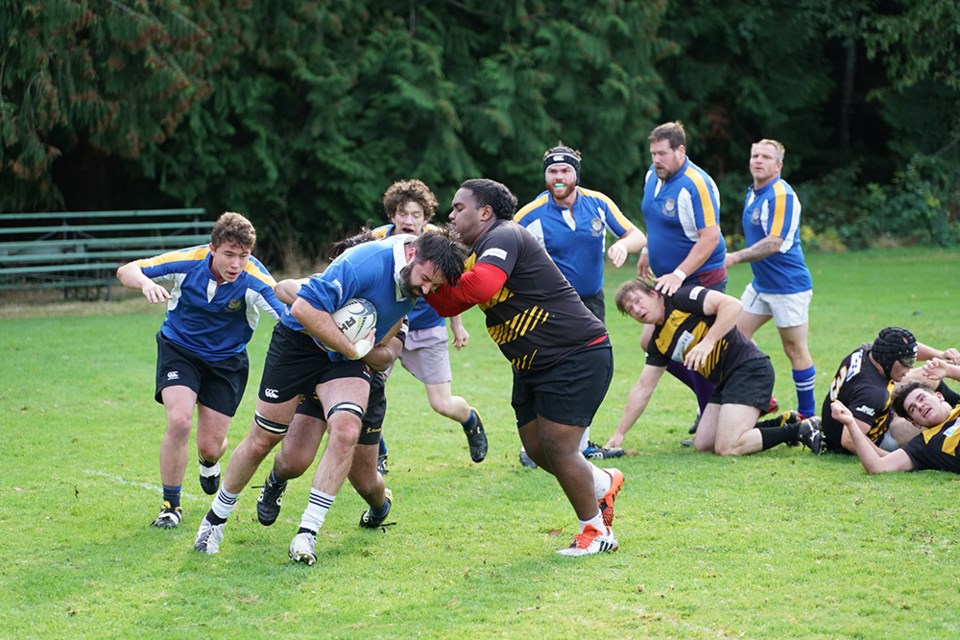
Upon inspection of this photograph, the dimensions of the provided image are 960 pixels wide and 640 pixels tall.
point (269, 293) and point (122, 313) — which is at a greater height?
point (269, 293)

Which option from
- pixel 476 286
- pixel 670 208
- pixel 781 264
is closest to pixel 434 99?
pixel 781 264

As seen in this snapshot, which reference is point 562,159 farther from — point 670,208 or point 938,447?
point 938,447

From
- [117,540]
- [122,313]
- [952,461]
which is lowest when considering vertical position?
[122,313]

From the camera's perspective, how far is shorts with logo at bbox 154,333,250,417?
22.8 ft

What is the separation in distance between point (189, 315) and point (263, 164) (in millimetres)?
14074

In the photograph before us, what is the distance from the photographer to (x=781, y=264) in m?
9.48

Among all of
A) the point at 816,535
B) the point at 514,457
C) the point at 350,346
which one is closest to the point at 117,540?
the point at 350,346

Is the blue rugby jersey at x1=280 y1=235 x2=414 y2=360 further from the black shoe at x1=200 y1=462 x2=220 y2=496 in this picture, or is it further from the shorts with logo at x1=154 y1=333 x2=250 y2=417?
the black shoe at x1=200 y1=462 x2=220 y2=496

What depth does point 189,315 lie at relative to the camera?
23.2 ft

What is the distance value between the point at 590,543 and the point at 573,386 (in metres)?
0.83

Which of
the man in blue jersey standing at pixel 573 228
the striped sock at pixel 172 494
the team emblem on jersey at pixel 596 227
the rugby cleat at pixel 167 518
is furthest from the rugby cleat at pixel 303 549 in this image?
the team emblem on jersey at pixel 596 227

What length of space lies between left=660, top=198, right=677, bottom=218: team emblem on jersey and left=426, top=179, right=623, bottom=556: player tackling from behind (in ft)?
9.54

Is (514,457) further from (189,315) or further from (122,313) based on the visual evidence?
(122,313)

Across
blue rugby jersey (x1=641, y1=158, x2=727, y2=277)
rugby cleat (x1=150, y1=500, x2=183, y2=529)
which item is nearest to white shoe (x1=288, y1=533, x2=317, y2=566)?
rugby cleat (x1=150, y1=500, x2=183, y2=529)
